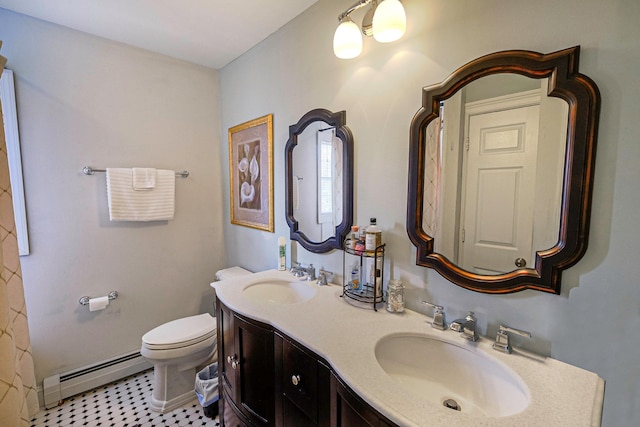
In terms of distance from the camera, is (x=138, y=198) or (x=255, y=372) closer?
(x=255, y=372)

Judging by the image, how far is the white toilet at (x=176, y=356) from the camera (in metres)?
1.73

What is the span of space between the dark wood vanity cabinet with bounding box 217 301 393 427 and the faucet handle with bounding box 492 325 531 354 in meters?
0.49

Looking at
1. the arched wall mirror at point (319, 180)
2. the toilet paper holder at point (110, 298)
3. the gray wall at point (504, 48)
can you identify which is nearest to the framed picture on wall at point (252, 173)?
the arched wall mirror at point (319, 180)

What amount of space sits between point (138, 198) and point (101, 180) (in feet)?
0.86

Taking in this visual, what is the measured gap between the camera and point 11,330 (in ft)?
3.25

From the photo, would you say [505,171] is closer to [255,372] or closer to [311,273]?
[311,273]

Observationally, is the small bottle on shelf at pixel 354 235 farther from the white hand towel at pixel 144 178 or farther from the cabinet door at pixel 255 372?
the white hand towel at pixel 144 178

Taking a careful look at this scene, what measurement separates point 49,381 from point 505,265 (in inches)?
106

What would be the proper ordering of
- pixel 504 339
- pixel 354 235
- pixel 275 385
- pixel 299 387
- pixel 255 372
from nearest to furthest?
pixel 504 339 → pixel 299 387 → pixel 275 385 → pixel 255 372 → pixel 354 235

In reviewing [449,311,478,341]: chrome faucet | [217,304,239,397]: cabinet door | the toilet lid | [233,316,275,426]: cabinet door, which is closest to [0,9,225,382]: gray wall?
the toilet lid

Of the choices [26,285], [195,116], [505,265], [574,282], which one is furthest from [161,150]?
[574,282]

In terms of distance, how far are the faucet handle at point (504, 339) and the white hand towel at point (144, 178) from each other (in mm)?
2202

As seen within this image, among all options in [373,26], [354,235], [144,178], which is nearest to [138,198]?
[144,178]

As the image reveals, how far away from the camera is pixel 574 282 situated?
848 millimetres
